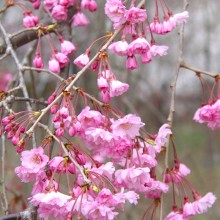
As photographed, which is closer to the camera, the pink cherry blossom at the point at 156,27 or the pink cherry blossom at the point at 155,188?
the pink cherry blossom at the point at 155,188

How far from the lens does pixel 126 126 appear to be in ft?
6.65

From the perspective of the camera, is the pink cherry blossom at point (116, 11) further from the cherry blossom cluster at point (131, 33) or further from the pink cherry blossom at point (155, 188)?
the pink cherry blossom at point (155, 188)

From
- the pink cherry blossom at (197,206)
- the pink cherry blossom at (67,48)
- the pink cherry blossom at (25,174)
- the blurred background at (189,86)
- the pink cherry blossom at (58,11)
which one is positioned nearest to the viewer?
the pink cherry blossom at (25,174)

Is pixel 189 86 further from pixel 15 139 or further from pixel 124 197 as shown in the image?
pixel 15 139

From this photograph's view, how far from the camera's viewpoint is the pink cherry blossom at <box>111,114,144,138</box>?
202cm

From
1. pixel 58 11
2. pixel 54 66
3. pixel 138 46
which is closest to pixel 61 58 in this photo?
pixel 54 66

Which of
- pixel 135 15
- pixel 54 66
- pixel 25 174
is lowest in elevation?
pixel 25 174

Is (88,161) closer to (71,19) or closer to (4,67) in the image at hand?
(71,19)

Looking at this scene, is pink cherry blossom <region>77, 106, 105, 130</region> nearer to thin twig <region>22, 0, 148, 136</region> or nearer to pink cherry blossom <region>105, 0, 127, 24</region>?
thin twig <region>22, 0, 148, 136</region>

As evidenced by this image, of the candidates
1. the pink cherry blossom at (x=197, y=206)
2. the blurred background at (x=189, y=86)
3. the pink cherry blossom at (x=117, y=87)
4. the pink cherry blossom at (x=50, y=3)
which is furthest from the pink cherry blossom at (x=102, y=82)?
the blurred background at (x=189, y=86)

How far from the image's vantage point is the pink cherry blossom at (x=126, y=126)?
6.63ft

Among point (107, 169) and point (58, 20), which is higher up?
point (58, 20)

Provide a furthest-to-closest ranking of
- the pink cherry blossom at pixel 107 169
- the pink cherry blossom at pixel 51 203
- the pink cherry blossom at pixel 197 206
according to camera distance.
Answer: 1. the pink cherry blossom at pixel 197 206
2. the pink cherry blossom at pixel 107 169
3. the pink cherry blossom at pixel 51 203

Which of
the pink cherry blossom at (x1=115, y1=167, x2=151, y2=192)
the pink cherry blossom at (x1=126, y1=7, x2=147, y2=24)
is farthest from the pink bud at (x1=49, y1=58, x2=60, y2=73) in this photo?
the pink cherry blossom at (x1=115, y1=167, x2=151, y2=192)
